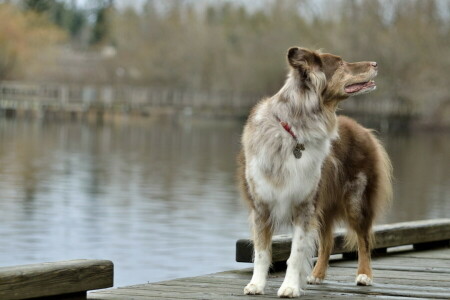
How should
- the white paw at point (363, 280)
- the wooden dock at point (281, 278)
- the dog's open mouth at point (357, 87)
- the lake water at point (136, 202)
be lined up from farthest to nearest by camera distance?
the lake water at point (136, 202), the white paw at point (363, 280), the dog's open mouth at point (357, 87), the wooden dock at point (281, 278)

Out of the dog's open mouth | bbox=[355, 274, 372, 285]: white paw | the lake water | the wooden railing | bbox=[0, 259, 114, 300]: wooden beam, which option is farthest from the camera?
the wooden railing

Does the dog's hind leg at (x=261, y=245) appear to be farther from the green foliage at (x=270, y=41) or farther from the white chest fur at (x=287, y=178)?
the green foliage at (x=270, y=41)

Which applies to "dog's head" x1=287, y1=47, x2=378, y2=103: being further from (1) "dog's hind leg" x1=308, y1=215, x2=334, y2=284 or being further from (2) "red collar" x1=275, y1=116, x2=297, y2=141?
(1) "dog's hind leg" x1=308, y1=215, x2=334, y2=284

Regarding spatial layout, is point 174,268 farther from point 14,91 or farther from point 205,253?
point 14,91

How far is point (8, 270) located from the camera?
6281 millimetres

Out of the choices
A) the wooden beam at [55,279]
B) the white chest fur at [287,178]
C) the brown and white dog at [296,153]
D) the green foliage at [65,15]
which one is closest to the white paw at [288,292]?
the brown and white dog at [296,153]

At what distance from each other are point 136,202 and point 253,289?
16.5 m

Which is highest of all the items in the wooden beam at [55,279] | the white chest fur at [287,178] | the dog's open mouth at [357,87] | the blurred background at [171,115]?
the dog's open mouth at [357,87]

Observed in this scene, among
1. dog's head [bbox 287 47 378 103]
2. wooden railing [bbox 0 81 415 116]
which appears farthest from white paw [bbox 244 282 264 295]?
wooden railing [bbox 0 81 415 116]

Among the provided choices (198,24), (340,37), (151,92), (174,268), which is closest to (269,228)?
(174,268)

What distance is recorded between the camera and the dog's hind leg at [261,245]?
24.0ft

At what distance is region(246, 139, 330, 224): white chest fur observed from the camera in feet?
23.6

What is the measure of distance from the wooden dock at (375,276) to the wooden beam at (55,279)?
0.15m

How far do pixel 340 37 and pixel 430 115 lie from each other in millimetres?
9534
